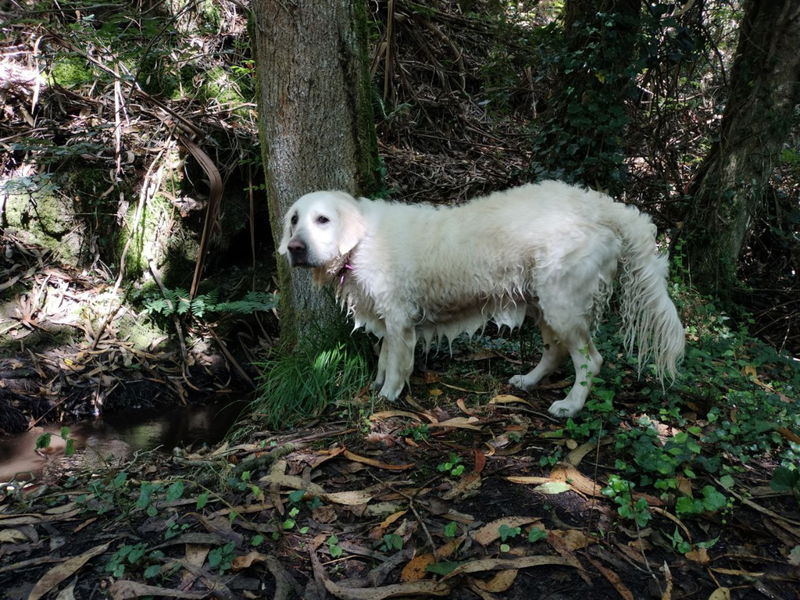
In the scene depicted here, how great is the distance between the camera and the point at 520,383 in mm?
3947

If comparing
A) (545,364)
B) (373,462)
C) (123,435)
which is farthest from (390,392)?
(123,435)

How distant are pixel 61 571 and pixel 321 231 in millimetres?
2246

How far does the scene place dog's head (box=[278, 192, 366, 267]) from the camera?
11.6 ft

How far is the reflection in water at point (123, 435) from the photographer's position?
421 cm

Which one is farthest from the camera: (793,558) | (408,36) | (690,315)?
(408,36)

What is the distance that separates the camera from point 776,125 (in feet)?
16.7

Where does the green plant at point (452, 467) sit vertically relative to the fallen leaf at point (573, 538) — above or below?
above

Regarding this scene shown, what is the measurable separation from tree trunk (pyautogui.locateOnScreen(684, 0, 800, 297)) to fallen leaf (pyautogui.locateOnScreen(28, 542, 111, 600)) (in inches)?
216

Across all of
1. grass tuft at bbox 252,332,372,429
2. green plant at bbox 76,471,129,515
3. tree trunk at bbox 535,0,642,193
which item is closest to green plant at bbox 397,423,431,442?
grass tuft at bbox 252,332,372,429

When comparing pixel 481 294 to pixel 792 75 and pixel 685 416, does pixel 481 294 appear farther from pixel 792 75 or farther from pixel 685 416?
pixel 792 75

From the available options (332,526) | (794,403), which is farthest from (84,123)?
(794,403)

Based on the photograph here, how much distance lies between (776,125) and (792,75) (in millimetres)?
474

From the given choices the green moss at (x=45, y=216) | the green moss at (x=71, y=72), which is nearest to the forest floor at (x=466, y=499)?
the green moss at (x=45, y=216)

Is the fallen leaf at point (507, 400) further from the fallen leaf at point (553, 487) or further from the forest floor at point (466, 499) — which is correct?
the fallen leaf at point (553, 487)
